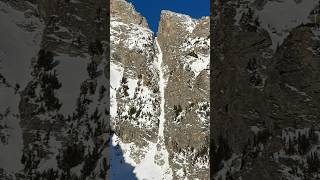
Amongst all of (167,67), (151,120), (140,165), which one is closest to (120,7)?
(167,67)

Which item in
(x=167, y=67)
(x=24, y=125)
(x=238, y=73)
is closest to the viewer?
(x=238, y=73)

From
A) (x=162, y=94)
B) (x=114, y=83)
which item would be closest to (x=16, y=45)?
(x=114, y=83)

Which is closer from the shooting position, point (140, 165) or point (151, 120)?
point (140, 165)

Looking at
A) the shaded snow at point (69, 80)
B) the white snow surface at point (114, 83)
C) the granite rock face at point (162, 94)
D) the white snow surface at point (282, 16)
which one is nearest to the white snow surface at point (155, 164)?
the granite rock face at point (162, 94)

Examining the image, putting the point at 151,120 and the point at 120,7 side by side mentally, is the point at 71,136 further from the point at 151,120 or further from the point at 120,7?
the point at 120,7

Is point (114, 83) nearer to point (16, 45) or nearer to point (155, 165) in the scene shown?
point (155, 165)
